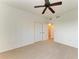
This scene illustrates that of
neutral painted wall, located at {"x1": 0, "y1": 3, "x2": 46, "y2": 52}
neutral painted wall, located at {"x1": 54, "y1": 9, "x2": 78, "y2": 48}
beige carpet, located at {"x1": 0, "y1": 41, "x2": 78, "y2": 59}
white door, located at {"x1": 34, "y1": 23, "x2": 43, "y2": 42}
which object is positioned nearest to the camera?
beige carpet, located at {"x1": 0, "y1": 41, "x2": 78, "y2": 59}

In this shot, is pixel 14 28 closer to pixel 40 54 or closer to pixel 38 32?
pixel 40 54

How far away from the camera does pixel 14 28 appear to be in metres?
7.11

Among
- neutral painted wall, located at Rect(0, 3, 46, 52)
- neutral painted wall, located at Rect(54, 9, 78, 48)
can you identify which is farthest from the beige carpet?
neutral painted wall, located at Rect(54, 9, 78, 48)

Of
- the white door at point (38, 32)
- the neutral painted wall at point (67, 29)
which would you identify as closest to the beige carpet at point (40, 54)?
the neutral painted wall at point (67, 29)

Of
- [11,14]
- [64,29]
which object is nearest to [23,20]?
[11,14]

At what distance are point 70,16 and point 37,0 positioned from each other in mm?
4095

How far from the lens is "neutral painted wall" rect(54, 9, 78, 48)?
7.74 metres

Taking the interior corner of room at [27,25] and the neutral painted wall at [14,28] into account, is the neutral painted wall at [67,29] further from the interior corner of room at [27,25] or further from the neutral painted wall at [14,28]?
the neutral painted wall at [14,28]

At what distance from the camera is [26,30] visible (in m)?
8.68

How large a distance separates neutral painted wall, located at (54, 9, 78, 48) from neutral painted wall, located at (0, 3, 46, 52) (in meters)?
2.79

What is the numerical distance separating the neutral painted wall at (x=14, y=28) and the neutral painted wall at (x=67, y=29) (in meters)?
2.79

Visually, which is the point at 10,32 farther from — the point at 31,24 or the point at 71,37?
the point at 71,37

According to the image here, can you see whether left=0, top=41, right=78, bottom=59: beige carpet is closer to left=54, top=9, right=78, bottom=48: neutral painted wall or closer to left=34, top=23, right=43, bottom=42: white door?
left=54, top=9, right=78, bottom=48: neutral painted wall

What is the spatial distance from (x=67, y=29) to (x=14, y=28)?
444 cm
